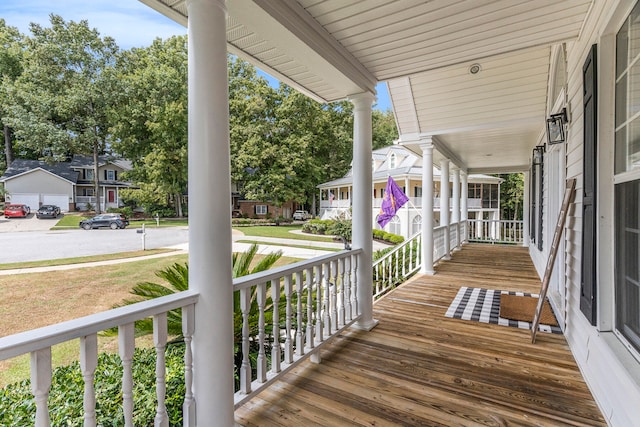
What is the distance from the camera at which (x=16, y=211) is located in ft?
13.6

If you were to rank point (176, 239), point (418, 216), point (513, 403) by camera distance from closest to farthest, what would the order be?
1. point (513, 403)
2. point (176, 239)
3. point (418, 216)

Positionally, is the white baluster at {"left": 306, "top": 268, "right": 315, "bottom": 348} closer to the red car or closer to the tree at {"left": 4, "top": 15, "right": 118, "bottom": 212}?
the red car

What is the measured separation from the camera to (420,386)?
2.10 metres

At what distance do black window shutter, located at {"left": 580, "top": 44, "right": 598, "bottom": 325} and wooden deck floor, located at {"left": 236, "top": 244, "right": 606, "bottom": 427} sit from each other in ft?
1.95

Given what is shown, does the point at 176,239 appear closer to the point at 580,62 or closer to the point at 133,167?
the point at 133,167

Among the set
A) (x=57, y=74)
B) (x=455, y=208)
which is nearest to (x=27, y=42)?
(x=57, y=74)

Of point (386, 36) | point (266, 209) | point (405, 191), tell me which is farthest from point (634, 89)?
point (266, 209)

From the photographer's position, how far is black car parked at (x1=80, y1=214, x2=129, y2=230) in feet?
18.9

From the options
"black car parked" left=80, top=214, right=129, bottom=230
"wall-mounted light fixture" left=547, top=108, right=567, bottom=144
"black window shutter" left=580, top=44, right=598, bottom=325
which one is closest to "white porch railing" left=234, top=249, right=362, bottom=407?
"black window shutter" left=580, top=44, right=598, bottom=325

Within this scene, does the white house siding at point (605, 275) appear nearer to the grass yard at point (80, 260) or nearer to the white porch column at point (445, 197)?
the white porch column at point (445, 197)

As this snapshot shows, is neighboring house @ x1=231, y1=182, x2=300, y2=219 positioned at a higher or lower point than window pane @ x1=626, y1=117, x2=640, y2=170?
lower

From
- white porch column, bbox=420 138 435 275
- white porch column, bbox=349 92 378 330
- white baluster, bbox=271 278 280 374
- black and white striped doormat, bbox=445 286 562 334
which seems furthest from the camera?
→ white porch column, bbox=420 138 435 275

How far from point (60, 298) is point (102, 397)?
13.0 feet

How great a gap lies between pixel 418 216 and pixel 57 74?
13.3 m
